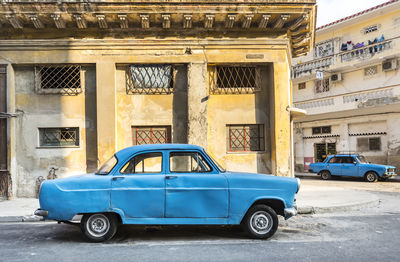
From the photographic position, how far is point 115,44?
10.7 metres

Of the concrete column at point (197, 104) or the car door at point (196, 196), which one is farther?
the concrete column at point (197, 104)

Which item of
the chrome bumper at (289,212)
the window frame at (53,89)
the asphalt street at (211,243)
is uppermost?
the window frame at (53,89)

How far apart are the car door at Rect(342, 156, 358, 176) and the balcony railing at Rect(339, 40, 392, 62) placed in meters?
8.01

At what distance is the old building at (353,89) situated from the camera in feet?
70.5

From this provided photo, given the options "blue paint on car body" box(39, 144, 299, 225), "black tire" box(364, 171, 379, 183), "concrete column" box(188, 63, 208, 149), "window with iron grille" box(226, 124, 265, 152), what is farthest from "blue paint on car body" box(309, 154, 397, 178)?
"blue paint on car body" box(39, 144, 299, 225)

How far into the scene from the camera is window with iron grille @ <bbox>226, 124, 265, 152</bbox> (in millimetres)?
11109

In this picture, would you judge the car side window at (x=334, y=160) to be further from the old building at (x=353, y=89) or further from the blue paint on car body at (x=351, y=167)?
the old building at (x=353, y=89)

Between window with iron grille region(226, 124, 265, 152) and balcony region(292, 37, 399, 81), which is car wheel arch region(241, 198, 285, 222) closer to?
window with iron grille region(226, 124, 265, 152)

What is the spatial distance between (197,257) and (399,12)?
2419 centimetres

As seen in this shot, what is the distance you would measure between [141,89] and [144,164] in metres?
5.35

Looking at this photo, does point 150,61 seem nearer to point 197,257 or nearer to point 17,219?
point 17,219

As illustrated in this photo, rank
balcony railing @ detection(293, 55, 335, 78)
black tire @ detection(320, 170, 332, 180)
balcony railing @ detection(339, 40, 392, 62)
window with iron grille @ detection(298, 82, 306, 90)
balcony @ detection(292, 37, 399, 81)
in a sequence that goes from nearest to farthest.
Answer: black tire @ detection(320, 170, 332, 180), balcony @ detection(292, 37, 399, 81), balcony railing @ detection(339, 40, 392, 62), balcony railing @ detection(293, 55, 335, 78), window with iron grille @ detection(298, 82, 306, 90)

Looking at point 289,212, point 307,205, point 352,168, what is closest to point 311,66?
point 352,168

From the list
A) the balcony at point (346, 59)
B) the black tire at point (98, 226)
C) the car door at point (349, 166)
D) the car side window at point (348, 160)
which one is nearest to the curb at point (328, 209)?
the black tire at point (98, 226)
